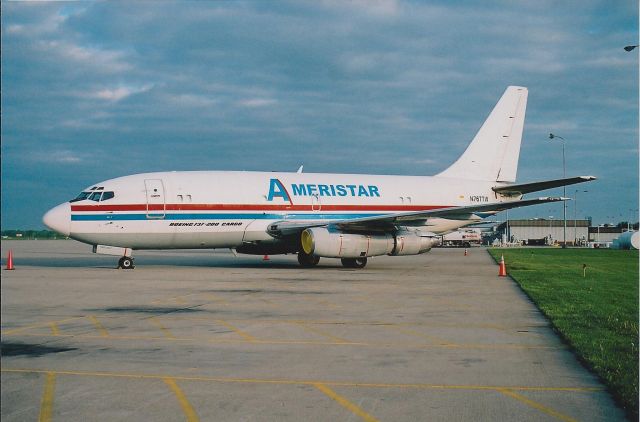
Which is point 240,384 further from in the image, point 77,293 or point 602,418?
point 77,293

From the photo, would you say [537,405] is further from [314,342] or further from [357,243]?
[357,243]

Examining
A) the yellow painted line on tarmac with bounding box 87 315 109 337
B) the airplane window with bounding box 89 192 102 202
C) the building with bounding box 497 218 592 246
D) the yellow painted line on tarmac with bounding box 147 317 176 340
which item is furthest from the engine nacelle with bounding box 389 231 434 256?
the building with bounding box 497 218 592 246

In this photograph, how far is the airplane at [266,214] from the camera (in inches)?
1000

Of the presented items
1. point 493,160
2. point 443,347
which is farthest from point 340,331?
point 493,160

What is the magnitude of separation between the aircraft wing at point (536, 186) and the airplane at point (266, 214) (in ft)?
0.23

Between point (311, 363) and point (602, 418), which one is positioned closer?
point (602, 418)

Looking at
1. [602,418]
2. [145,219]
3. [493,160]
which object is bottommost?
[602,418]

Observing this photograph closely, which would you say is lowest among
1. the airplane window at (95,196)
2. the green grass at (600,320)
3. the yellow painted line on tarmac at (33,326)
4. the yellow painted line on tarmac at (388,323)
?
the yellow painted line on tarmac at (33,326)

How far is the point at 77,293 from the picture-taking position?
17.3 metres

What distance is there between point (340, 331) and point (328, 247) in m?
14.5

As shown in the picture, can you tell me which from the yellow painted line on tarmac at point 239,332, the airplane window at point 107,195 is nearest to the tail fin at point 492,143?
the airplane window at point 107,195

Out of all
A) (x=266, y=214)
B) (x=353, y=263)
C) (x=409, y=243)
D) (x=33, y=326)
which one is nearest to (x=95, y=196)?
(x=266, y=214)

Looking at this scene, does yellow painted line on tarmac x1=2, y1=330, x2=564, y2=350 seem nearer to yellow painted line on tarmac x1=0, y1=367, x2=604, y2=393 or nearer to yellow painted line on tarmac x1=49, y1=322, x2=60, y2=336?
yellow painted line on tarmac x1=49, y1=322, x2=60, y2=336

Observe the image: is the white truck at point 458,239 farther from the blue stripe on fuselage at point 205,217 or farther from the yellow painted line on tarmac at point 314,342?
the yellow painted line on tarmac at point 314,342
